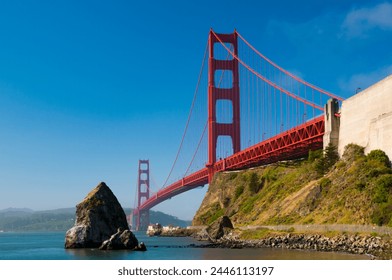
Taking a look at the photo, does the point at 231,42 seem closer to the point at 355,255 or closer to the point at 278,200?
the point at 278,200

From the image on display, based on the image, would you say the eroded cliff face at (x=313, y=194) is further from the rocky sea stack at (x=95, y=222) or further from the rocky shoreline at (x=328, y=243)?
the rocky sea stack at (x=95, y=222)

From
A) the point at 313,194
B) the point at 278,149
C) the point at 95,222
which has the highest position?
the point at 278,149

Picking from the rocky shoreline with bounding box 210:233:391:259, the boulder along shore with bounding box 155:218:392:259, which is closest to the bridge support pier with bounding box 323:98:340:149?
the boulder along shore with bounding box 155:218:392:259

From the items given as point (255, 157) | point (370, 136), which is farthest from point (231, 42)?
point (370, 136)

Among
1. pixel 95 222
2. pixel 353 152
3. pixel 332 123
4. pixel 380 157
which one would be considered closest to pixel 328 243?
pixel 380 157

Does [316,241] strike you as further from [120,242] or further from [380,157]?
[120,242]

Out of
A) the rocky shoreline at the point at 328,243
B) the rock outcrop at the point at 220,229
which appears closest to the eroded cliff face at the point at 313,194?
the rocky shoreline at the point at 328,243

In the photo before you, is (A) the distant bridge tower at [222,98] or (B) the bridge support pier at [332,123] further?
(A) the distant bridge tower at [222,98]

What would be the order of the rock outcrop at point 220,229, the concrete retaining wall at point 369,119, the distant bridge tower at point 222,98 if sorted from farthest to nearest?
the distant bridge tower at point 222,98 < the rock outcrop at point 220,229 < the concrete retaining wall at point 369,119
